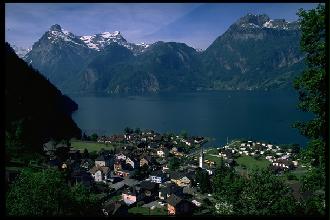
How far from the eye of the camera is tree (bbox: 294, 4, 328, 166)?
412 cm

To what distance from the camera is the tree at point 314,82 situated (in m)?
4.12

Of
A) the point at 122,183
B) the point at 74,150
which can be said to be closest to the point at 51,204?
the point at 122,183

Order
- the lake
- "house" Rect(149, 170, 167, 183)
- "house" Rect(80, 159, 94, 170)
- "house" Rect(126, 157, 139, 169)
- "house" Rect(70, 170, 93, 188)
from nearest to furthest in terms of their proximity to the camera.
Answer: "house" Rect(70, 170, 93, 188) < "house" Rect(149, 170, 167, 183) < "house" Rect(80, 159, 94, 170) < "house" Rect(126, 157, 139, 169) < the lake

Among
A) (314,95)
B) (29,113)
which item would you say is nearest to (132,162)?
(29,113)

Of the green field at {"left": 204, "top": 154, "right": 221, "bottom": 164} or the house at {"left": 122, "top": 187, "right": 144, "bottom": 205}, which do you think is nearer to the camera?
the house at {"left": 122, "top": 187, "right": 144, "bottom": 205}

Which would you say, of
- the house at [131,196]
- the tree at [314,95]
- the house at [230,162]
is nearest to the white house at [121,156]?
the house at [230,162]

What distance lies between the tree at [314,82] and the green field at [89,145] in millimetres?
39690

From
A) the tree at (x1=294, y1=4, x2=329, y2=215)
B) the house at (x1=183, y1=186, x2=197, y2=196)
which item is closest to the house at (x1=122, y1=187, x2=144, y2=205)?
the house at (x1=183, y1=186, x2=197, y2=196)

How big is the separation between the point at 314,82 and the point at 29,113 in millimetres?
31493

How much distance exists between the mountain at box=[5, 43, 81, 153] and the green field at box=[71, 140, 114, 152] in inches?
48.5

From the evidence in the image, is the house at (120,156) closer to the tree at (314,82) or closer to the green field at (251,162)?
the green field at (251,162)

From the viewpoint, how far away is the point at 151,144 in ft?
165

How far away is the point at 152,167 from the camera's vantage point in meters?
37.5

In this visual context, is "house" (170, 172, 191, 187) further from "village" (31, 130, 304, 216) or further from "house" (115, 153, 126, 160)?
"house" (115, 153, 126, 160)
